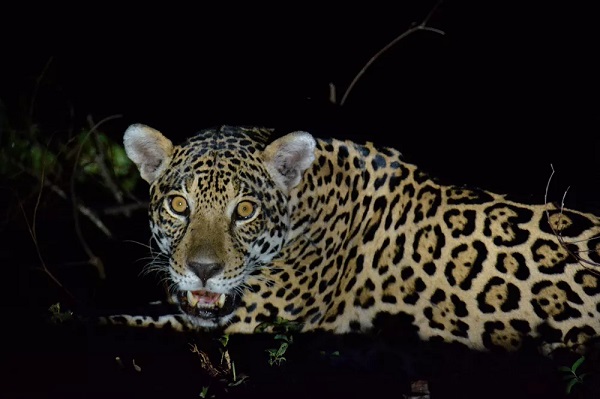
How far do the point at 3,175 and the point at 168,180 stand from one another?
2.74 metres

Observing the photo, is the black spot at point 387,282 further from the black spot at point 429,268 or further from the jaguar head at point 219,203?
the jaguar head at point 219,203

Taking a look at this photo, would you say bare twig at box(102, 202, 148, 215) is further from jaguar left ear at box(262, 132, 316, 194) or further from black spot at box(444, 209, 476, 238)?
black spot at box(444, 209, 476, 238)

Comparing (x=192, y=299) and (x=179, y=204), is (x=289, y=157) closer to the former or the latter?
(x=179, y=204)

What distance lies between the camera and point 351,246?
7.06 meters

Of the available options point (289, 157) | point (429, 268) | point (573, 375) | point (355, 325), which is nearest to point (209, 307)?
point (355, 325)

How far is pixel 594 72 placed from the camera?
798 centimetres

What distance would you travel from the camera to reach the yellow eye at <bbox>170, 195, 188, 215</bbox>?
22.0ft

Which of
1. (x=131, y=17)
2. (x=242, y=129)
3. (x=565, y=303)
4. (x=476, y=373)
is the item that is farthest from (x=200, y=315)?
(x=131, y=17)

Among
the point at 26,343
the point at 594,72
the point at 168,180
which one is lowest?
the point at 26,343

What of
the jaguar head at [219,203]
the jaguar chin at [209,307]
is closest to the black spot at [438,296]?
the jaguar head at [219,203]

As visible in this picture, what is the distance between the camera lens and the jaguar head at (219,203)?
21.3 ft

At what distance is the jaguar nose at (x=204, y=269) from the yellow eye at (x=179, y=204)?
481 millimetres

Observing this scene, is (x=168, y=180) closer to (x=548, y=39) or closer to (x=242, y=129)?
(x=242, y=129)

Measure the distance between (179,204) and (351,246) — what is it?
1.20 m
